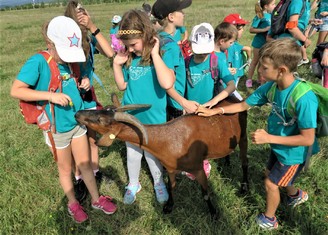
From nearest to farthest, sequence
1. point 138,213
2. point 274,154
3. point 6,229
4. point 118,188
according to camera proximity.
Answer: point 274,154 → point 6,229 → point 138,213 → point 118,188

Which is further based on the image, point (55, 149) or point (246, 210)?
point (246, 210)

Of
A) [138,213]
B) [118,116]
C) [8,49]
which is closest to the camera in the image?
[118,116]

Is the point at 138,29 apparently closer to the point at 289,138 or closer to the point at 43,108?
the point at 43,108

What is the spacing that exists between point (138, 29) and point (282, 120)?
156 cm

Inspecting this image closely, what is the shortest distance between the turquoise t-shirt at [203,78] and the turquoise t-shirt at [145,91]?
49 centimetres

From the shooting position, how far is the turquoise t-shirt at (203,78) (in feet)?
11.4

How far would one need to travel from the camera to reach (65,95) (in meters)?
2.78

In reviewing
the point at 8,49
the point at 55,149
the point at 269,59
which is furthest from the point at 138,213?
the point at 8,49

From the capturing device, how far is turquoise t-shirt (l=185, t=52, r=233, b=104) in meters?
3.47

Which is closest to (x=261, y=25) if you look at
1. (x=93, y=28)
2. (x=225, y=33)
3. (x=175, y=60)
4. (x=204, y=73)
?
(x=225, y=33)

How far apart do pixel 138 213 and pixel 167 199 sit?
0.40 meters

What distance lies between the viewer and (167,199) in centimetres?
377

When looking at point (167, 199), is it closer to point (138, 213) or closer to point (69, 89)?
point (138, 213)

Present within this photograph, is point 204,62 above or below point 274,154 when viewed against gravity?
above
